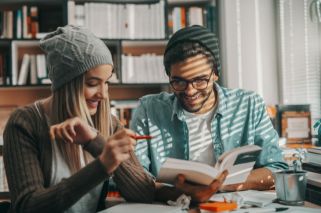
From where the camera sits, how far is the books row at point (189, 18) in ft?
10.9

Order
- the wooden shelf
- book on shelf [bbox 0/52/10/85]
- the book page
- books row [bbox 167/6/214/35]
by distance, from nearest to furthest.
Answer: the book page → book on shelf [bbox 0/52/10/85] → books row [bbox 167/6/214/35] → the wooden shelf

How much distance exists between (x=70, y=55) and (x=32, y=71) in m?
2.15

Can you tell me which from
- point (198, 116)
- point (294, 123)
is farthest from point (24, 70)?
point (294, 123)

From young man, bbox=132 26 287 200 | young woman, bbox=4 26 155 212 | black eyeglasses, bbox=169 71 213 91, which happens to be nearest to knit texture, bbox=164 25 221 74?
young man, bbox=132 26 287 200

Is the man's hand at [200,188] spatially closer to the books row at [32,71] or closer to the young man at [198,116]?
the young man at [198,116]

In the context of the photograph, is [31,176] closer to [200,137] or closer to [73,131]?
[73,131]

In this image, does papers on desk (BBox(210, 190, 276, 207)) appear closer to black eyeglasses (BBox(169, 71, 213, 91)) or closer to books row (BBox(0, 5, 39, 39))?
black eyeglasses (BBox(169, 71, 213, 91))

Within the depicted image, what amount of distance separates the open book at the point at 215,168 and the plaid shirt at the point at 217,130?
0.31m

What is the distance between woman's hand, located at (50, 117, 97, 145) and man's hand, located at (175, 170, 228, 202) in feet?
1.00

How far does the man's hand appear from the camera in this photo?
46.4 inches

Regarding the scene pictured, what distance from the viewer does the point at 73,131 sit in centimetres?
107

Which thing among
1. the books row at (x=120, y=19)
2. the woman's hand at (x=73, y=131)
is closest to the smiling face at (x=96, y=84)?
the woman's hand at (x=73, y=131)

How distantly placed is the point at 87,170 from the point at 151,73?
227 centimetres

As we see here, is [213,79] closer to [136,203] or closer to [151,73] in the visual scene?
[136,203]
